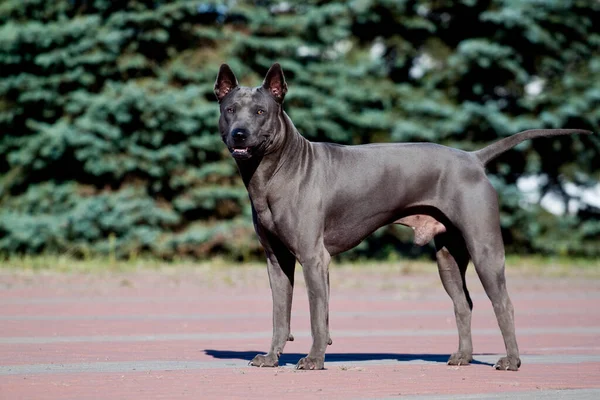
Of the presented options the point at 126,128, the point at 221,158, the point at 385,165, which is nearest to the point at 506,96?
the point at 221,158

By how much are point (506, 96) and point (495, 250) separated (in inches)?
735

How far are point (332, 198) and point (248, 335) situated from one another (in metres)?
3.36

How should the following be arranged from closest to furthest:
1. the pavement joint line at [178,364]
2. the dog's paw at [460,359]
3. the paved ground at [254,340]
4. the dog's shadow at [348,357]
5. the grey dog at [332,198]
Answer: the paved ground at [254,340] < the pavement joint line at [178,364] < the grey dog at [332,198] < the dog's paw at [460,359] < the dog's shadow at [348,357]

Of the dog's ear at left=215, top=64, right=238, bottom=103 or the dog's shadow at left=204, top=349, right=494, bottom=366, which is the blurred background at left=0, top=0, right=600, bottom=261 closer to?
the dog's shadow at left=204, top=349, right=494, bottom=366

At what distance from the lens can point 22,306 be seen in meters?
14.5

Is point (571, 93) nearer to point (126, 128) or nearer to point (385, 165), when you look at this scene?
point (126, 128)

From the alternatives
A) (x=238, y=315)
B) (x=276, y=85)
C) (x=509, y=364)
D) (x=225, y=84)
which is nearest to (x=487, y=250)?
(x=509, y=364)

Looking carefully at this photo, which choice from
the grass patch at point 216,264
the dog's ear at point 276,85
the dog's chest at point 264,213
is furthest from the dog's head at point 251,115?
the grass patch at point 216,264

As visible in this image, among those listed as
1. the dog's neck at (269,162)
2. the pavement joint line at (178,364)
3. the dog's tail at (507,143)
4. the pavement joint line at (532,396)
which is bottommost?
the pavement joint line at (532,396)

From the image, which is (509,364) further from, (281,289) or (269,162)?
(269,162)

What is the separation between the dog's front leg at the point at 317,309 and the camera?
838cm

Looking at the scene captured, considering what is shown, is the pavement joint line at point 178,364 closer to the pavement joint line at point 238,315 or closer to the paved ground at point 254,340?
the paved ground at point 254,340

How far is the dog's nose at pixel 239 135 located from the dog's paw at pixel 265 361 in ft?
6.04

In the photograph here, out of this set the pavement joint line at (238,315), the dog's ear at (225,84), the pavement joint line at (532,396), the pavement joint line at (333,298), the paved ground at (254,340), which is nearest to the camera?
the pavement joint line at (532,396)
